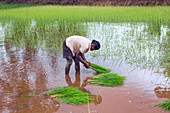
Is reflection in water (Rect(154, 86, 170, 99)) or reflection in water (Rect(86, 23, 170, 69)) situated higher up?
reflection in water (Rect(86, 23, 170, 69))

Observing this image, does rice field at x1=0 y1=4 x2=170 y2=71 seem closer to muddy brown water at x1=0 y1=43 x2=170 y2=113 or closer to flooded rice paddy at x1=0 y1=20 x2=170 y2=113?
flooded rice paddy at x1=0 y1=20 x2=170 y2=113

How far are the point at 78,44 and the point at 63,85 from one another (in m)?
0.74

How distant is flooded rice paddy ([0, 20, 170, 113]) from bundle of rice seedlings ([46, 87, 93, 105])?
0.22 ft

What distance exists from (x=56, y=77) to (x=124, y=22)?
590cm

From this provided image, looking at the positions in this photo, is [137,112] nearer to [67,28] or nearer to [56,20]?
[67,28]

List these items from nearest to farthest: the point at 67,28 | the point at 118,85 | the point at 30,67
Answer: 1. the point at 118,85
2. the point at 30,67
3. the point at 67,28

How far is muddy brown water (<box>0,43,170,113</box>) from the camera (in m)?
2.56

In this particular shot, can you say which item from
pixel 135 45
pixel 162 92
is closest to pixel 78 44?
pixel 162 92

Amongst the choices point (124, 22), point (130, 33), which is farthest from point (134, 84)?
point (124, 22)

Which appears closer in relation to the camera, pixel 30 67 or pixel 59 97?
pixel 59 97

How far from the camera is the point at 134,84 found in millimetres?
3330

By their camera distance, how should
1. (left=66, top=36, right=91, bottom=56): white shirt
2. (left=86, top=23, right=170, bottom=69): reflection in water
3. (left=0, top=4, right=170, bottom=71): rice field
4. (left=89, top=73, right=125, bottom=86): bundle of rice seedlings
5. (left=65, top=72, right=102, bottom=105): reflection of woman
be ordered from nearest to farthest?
(left=65, top=72, right=102, bottom=105): reflection of woman < (left=89, top=73, right=125, bottom=86): bundle of rice seedlings < (left=66, top=36, right=91, bottom=56): white shirt < (left=86, top=23, right=170, bottom=69): reflection in water < (left=0, top=4, right=170, bottom=71): rice field

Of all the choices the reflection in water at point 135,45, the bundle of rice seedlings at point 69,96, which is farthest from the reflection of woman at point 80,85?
the reflection in water at point 135,45

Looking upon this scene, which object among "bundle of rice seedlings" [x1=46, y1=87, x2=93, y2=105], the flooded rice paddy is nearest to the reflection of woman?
the flooded rice paddy
